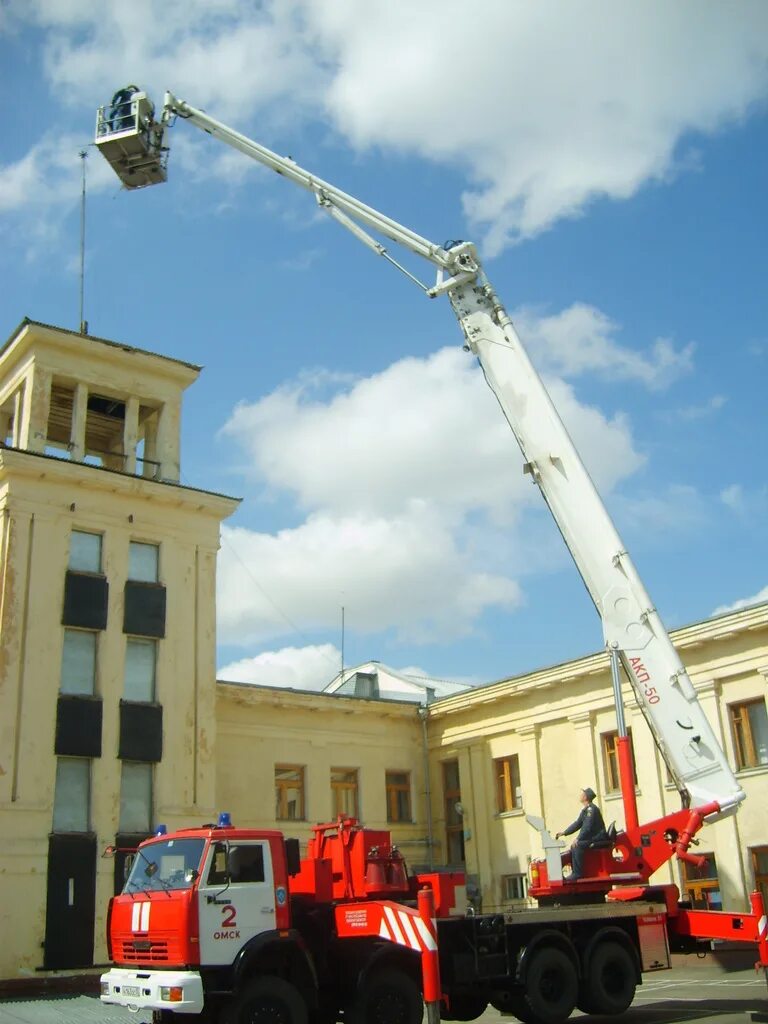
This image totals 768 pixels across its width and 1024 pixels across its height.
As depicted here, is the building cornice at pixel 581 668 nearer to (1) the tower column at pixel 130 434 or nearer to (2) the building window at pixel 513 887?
(2) the building window at pixel 513 887

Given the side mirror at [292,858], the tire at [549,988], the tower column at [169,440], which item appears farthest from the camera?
the tower column at [169,440]

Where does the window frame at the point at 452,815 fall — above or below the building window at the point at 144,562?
below

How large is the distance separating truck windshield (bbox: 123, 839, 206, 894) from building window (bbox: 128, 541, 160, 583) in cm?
1463

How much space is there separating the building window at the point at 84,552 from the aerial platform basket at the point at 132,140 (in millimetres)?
10416

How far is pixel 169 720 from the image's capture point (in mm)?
26969

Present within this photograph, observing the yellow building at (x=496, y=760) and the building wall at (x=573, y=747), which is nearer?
the building wall at (x=573, y=747)

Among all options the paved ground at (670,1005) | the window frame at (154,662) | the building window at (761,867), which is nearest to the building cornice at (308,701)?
the window frame at (154,662)

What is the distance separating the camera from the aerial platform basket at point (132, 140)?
63.0 feet

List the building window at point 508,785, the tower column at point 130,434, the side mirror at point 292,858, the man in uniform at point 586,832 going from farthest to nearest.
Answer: the building window at point 508,785, the tower column at point 130,434, the man in uniform at point 586,832, the side mirror at point 292,858

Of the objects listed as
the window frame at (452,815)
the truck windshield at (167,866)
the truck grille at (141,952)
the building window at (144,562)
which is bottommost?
the truck grille at (141,952)

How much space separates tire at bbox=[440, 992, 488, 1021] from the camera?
46.2 ft

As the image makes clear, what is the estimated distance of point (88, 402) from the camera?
29.9m

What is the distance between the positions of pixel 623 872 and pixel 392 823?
1851 cm

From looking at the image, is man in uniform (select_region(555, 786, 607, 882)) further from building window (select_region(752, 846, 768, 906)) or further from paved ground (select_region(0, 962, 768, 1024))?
building window (select_region(752, 846, 768, 906))
